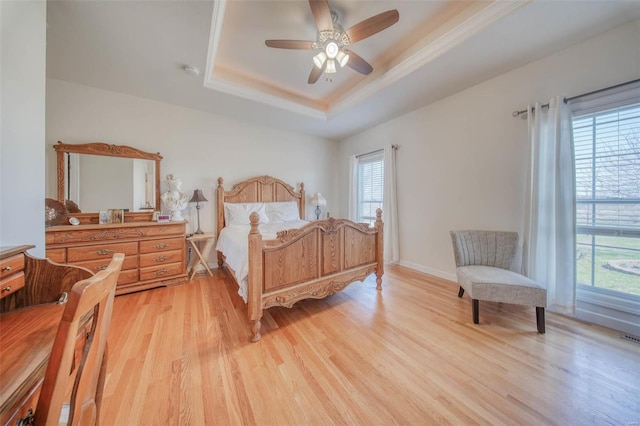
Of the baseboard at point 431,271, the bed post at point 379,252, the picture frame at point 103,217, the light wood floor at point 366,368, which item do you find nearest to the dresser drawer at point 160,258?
the light wood floor at point 366,368

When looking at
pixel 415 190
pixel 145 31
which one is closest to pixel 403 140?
pixel 415 190

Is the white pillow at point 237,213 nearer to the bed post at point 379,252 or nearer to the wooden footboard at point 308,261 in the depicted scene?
the wooden footboard at point 308,261

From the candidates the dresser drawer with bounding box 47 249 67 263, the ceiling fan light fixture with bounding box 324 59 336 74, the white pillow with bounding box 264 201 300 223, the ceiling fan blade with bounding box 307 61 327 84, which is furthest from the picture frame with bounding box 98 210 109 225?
the ceiling fan light fixture with bounding box 324 59 336 74

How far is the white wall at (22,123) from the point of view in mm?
1080

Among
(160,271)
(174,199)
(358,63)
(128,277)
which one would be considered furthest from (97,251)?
(358,63)

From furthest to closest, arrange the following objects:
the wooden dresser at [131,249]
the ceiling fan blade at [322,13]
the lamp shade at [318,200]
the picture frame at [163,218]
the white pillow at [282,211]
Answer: the lamp shade at [318,200] < the white pillow at [282,211] < the picture frame at [163,218] < the wooden dresser at [131,249] < the ceiling fan blade at [322,13]

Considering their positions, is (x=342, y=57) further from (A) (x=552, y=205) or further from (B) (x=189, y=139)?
(B) (x=189, y=139)

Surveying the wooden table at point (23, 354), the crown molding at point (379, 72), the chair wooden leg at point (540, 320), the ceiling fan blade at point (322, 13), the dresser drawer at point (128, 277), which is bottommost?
the chair wooden leg at point (540, 320)

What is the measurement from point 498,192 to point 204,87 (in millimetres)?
3726

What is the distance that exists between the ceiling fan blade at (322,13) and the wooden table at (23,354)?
2.23 metres

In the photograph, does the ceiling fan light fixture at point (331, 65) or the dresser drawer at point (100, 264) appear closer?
the ceiling fan light fixture at point (331, 65)

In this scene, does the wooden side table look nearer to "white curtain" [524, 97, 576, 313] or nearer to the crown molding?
the crown molding

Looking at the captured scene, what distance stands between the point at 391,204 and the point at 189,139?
11.0 feet

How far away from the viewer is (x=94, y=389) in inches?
32.3
